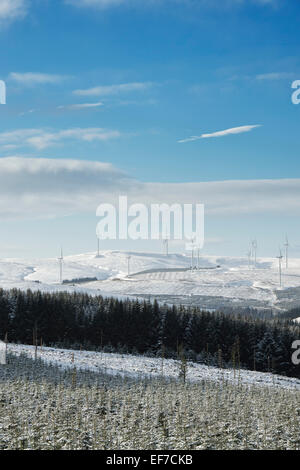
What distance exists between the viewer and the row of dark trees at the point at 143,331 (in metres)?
117

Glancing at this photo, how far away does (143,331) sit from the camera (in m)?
124

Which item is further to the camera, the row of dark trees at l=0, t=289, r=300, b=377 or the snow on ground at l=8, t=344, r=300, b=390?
the row of dark trees at l=0, t=289, r=300, b=377

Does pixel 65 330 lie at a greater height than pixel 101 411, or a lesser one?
lesser

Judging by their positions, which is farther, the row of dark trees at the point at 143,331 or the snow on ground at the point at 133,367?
the row of dark trees at the point at 143,331

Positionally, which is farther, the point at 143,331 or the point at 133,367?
the point at 143,331

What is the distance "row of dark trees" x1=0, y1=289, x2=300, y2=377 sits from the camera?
11675 cm

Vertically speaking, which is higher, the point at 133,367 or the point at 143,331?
the point at 133,367

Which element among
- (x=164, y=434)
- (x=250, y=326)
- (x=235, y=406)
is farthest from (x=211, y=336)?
(x=164, y=434)
